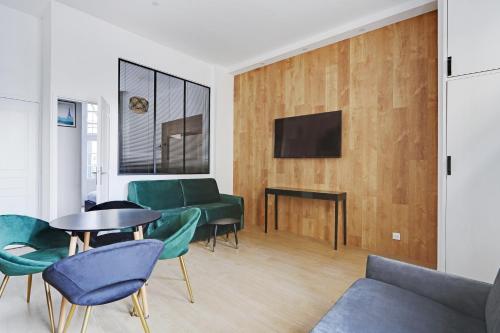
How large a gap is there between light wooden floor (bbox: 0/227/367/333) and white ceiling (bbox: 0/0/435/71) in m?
3.30

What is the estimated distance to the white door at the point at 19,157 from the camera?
353cm

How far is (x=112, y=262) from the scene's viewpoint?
1.35 meters

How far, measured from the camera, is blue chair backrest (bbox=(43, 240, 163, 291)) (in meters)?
1.27

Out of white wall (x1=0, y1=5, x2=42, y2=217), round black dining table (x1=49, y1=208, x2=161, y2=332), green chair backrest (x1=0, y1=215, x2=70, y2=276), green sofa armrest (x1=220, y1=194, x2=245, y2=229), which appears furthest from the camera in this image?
green sofa armrest (x1=220, y1=194, x2=245, y2=229)

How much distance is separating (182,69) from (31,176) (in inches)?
119

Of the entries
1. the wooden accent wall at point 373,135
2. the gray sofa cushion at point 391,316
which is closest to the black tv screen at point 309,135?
the wooden accent wall at point 373,135

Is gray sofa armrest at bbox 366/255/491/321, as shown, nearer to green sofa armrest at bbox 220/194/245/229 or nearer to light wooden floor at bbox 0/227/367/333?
light wooden floor at bbox 0/227/367/333

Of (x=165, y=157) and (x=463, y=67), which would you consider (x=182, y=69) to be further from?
(x=463, y=67)

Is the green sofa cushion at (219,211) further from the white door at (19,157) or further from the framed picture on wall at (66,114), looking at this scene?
the framed picture on wall at (66,114)

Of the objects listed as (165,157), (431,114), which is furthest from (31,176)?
(431,114)

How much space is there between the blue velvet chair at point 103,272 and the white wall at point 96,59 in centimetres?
275

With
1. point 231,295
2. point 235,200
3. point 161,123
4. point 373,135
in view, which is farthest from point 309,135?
point 231,295

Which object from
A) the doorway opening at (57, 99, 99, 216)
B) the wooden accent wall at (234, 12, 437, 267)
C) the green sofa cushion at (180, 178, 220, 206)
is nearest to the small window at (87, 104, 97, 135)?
the doorway opening at (57, 99, 99, 216)

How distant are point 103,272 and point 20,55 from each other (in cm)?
395
